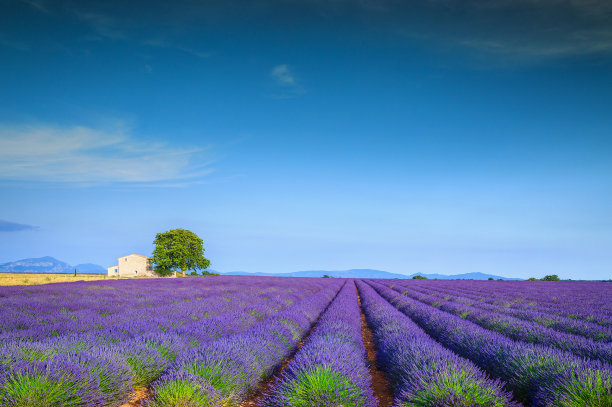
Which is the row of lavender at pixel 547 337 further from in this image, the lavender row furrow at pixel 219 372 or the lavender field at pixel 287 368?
the lavender row furrow at pixel 219 372

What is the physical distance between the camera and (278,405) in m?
2.78

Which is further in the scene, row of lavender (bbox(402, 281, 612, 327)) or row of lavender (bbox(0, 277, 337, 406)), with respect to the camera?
row of lavender (bbox(402, 281, 612, 327))

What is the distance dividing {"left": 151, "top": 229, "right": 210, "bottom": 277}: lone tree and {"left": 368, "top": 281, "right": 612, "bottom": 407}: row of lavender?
40.8m

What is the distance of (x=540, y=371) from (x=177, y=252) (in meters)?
42.6

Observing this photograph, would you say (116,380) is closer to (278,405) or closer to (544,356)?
(278,405)

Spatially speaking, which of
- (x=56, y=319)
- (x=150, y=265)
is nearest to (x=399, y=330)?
(x=56, y=319)

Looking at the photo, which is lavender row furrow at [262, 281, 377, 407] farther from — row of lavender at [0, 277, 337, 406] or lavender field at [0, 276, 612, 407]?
row of lavender at [0, 277, 337, 406]

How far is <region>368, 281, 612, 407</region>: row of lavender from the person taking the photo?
266 cm

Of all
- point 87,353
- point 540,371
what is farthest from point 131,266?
point 540,371

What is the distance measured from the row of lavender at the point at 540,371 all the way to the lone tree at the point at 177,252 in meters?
40.8

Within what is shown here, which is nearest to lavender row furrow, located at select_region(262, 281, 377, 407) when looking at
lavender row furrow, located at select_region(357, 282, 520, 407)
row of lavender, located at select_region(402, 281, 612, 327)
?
lavender row furrow, located at select_region(357, 282, 520, 407)

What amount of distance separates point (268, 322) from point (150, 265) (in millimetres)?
48309

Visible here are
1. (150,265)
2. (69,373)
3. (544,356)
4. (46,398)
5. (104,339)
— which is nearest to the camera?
(46,398)

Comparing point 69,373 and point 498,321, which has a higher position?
point 69,373
